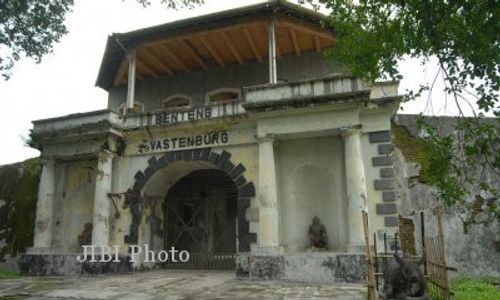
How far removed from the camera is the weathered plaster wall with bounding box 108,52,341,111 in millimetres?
15141

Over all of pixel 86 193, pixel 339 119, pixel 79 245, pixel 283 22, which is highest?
pixel 283 22

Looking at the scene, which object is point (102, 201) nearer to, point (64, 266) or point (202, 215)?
point (64, 266)

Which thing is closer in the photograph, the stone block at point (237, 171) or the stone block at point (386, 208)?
the stone block at point (386, 208)

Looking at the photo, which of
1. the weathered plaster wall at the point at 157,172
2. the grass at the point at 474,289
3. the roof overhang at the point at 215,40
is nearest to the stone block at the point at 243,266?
the weathered plaster wall at the point at 157,172

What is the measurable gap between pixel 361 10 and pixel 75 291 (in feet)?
26.2

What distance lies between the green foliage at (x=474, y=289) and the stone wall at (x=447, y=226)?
50 cm

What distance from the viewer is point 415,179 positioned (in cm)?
1191

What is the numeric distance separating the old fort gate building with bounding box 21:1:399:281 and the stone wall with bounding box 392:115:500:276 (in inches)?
47.5

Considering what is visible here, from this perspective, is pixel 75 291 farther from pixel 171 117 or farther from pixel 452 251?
pixel 452 251

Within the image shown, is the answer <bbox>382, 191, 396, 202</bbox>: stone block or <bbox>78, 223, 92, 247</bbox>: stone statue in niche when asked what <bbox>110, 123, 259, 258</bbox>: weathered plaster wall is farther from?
<bbox>382, 191, 396, 202</bbox>: stone block

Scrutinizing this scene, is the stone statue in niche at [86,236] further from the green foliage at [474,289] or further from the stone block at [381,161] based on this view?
the green foliage at [474,289]

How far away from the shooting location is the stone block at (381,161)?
1103 cm

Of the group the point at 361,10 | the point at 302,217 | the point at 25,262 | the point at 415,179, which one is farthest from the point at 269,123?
the point at 25,262

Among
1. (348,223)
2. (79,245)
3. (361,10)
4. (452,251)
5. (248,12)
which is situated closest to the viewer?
(361,10)
